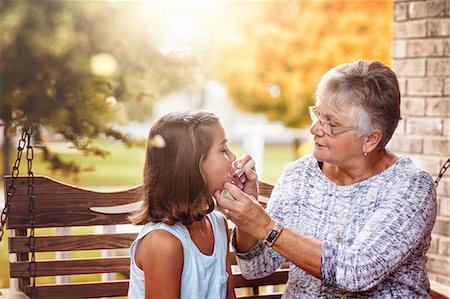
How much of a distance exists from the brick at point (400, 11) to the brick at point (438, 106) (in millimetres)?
442

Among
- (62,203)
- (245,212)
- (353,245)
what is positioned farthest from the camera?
(62,203)

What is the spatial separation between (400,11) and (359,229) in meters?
1.77

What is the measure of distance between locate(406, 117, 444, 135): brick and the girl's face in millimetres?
1670

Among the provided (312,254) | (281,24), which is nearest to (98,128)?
(312,254)

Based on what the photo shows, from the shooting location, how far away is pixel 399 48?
11.8 feet

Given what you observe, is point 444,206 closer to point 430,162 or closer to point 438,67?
point 430,162

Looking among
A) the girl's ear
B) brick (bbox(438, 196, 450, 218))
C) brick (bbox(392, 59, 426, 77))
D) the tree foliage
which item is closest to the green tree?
the girl's ear

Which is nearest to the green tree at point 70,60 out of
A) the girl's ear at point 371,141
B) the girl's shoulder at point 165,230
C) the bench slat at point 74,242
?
the bench slat at point 74,242

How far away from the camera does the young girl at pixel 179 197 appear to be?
1966mm

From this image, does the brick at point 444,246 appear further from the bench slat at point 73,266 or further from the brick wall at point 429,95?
the bench slat at point 73,266

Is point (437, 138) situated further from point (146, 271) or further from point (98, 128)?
point (146, 271)

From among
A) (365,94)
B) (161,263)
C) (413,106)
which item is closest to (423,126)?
(413,106)

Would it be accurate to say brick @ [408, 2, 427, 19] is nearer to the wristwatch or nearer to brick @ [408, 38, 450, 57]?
brick @ [408, 38, 450, 57]

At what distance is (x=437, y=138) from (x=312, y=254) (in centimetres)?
164
